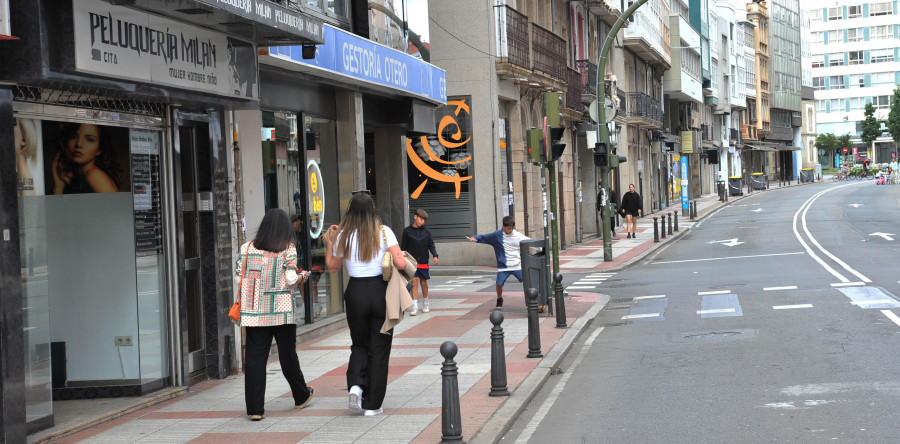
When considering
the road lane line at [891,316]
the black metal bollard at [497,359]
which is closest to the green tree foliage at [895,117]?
the road lane line at [891,316]

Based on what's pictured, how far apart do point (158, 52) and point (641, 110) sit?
44.8 m

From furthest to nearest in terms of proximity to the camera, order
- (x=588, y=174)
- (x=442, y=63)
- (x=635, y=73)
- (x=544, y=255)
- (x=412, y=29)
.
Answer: (x=635, y=73) → (x=588, y=174) → (x=442, y=63) → (x=412, y=29) → (x=544, y=255)

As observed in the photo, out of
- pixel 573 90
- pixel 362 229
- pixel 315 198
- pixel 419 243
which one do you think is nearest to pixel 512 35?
pixel 573 90

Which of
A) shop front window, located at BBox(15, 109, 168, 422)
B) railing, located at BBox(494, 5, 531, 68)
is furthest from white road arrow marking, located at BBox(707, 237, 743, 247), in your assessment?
shop front window, located at BBox(15, 109, 168, 422)

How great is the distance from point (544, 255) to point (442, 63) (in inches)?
455

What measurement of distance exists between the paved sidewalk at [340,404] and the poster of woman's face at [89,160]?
198cm

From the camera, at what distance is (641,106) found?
52.5 m

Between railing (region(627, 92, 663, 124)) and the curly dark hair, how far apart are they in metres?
42.6

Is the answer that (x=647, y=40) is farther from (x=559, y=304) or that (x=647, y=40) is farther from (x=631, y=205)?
(x=559, y=304)

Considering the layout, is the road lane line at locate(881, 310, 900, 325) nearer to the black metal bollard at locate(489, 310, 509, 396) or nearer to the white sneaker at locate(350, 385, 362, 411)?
the black metal bollard at locate(489, 310, 509, 396)

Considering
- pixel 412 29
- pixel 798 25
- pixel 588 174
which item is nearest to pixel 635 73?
pixel 588 174

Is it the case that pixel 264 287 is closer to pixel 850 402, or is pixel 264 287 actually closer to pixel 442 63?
pixel 850 402

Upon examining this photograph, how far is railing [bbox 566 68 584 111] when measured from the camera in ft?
115

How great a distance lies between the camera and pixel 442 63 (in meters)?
27.0
